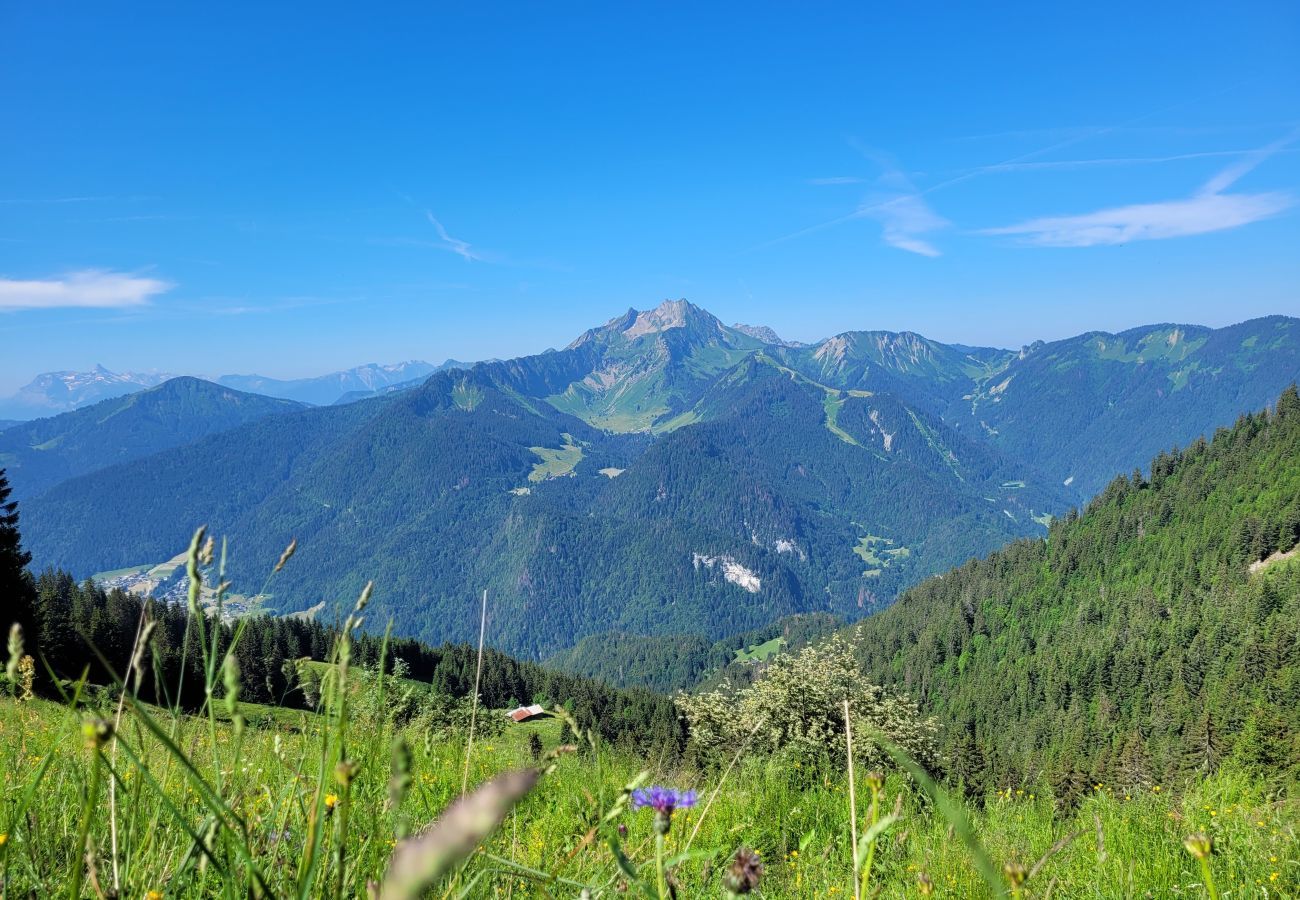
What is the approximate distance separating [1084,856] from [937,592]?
178 metres

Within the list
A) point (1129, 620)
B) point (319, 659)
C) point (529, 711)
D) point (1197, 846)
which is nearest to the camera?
point (1197, 846)

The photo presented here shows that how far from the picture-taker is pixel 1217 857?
4.55m

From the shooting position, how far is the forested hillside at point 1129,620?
260ft

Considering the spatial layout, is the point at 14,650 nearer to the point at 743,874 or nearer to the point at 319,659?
the point at 743,874

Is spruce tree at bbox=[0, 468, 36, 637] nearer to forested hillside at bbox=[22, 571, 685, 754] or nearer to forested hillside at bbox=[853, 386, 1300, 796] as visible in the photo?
forested hillside at bbox=[22, 571, 685, 754]

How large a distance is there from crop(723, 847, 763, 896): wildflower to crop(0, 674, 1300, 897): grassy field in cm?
7

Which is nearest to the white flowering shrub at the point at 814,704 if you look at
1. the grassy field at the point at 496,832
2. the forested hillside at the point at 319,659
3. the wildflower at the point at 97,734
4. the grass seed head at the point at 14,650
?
the grassy field at the point at 496,832

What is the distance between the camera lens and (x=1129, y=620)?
115 m

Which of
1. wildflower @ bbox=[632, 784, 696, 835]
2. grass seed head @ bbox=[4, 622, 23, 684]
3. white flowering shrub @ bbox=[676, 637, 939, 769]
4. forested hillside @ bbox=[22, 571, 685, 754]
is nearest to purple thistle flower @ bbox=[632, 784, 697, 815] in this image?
wildflower @ bbox=[632, 784, 696, 835]

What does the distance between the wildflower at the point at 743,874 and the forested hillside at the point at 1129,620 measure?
160 ft

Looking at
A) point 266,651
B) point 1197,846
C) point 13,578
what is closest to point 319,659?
point 266,651

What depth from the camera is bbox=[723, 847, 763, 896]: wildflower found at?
153 cm

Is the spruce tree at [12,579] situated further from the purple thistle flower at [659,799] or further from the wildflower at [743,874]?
the wildflower at [743,874]

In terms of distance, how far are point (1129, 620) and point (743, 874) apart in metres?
139
